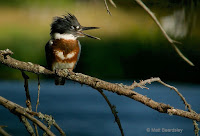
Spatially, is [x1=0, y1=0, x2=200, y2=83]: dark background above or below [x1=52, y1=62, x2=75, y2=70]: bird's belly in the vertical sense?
above

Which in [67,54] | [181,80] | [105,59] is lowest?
[67,54]

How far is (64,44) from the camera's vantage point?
80.7 inches

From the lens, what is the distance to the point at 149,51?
9375mm

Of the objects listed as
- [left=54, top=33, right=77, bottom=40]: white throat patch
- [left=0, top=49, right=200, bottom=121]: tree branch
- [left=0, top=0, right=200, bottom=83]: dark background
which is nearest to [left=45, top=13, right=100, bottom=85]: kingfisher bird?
[left=54, top=33, right=77, bottom=40]: white throat patch

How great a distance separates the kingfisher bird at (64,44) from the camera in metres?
2.02

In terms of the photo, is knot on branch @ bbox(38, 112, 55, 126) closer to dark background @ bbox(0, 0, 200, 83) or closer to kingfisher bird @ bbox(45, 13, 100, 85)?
kingfisher bird @ bbox(45, 13, 100, 85)

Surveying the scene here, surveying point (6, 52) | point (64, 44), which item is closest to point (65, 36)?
point (64, 44)

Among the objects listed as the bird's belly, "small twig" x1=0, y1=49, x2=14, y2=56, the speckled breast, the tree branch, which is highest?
the speckled breast

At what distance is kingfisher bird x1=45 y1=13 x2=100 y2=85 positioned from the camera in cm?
202

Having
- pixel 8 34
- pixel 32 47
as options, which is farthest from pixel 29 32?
pixel 32 47

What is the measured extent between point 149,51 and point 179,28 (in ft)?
19.0

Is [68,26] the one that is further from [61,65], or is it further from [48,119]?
[48,119]

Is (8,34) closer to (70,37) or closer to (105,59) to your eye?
(105,59)

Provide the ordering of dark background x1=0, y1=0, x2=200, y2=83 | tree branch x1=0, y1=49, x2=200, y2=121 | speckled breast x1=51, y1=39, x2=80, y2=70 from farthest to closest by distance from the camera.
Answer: dark background x1=0, y1=0, x2=200, y2=83
speckled breast x1=51, y1=39, x2=80, y2=70
tree branch x1=0, y1=49, x2=200, y2=121
